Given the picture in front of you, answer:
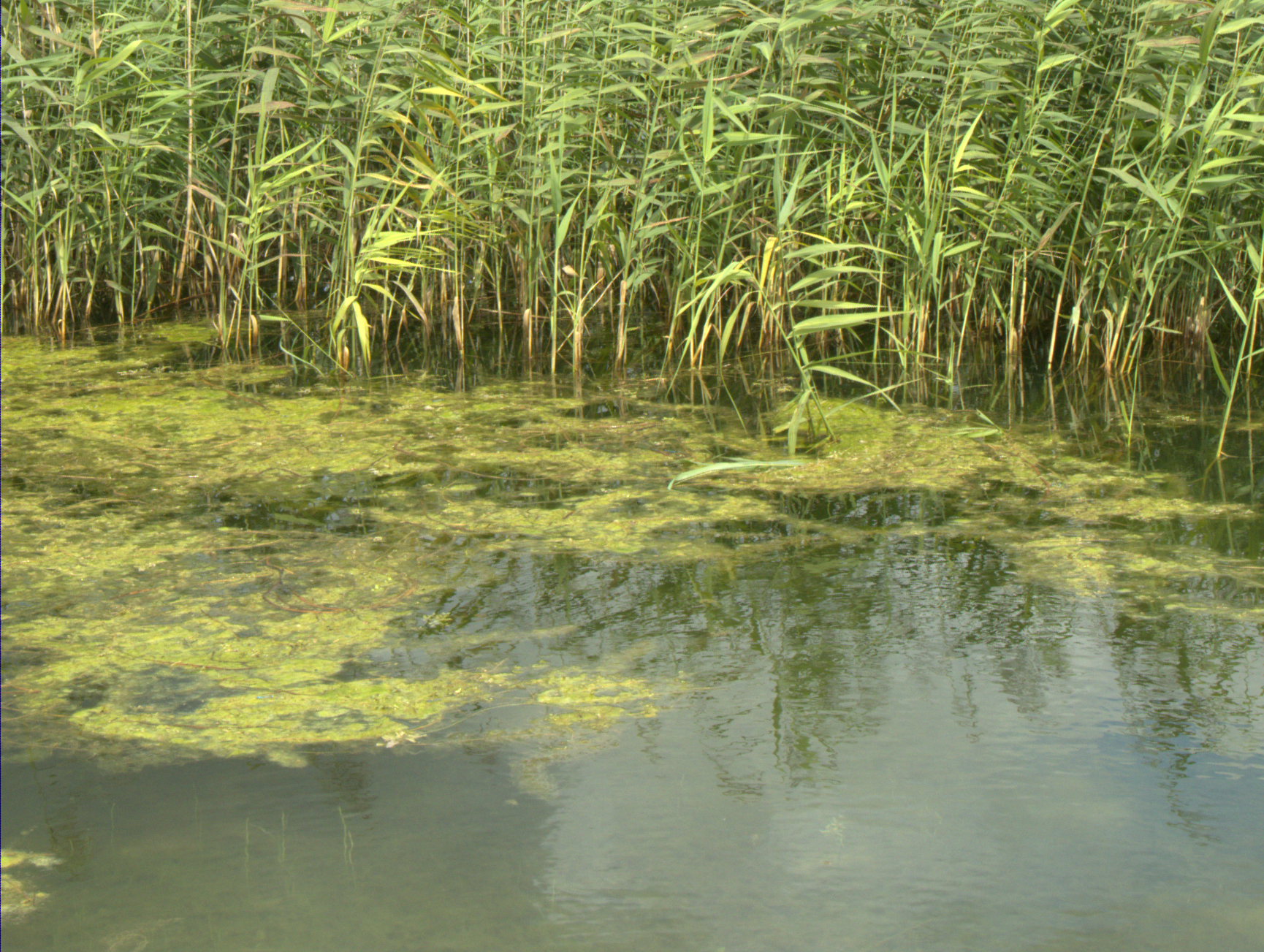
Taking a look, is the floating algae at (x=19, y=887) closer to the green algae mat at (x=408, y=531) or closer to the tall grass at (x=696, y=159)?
the green algae mat at (x=408, y=531)

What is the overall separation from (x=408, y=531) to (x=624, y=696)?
0.78m

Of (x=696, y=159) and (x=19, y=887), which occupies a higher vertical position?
(x=696, y=159)

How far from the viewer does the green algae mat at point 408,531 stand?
178 centimetres

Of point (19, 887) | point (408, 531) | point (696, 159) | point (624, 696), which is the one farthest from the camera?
point (696, 159)

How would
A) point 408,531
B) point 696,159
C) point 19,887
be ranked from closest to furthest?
point 19,887
point 408,531
point 696,159

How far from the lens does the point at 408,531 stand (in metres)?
2.44

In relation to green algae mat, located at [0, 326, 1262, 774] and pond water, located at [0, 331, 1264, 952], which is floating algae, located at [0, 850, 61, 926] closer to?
pond water, located at [0, 331, 1264, 952]

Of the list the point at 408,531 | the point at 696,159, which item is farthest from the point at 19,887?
the point at 696,159

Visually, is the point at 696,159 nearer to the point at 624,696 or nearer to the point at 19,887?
the point at 624,696

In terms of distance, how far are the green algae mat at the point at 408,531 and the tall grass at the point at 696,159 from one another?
1.25 feet

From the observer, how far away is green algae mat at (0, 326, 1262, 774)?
1.78 metres

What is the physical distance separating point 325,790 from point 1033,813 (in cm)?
84

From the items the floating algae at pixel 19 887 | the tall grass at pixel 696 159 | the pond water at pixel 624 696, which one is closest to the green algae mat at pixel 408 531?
the pond water at pixel 624 696

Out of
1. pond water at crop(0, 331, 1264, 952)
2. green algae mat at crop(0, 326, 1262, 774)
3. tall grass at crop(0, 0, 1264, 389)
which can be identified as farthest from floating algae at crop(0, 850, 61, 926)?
tall grass at crop(0, 0, 1264, 389)
